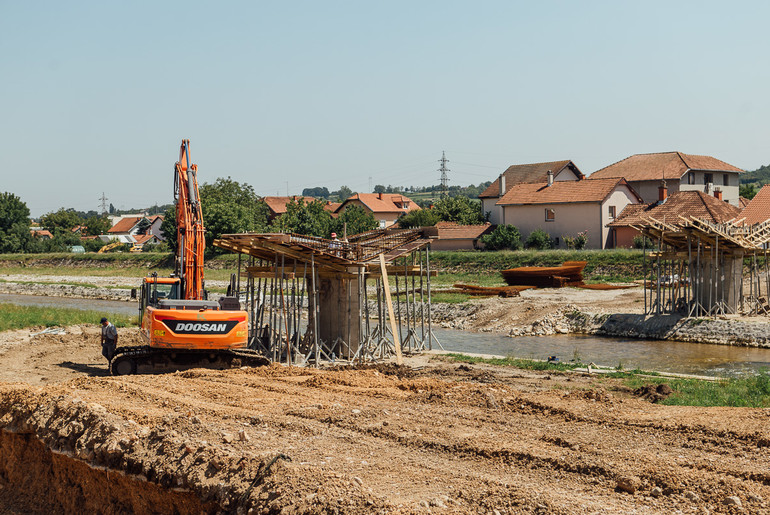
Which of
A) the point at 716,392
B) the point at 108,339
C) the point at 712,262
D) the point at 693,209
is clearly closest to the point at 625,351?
the point at 712,262

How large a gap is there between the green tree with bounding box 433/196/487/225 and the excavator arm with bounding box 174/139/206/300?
58949 mm

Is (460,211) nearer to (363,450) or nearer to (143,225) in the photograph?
(143,225)

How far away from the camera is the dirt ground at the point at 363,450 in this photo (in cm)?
858

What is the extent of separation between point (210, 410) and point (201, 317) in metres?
6.26

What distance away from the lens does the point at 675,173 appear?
71625 mm

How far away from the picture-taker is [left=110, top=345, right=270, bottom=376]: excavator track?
19.6 meters

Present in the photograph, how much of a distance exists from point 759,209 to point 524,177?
3026 centimetres

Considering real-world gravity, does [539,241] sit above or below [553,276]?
above

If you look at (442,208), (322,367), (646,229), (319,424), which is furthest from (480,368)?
(442,208)

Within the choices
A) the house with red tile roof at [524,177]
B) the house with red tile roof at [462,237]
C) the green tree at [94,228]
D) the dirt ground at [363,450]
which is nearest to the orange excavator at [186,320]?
the dirt ground at [363,450]

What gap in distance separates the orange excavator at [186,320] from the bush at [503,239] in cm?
4272

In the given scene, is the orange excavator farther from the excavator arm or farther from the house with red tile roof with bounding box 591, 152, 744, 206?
the house with red tile roof with bounding box 591, 152, 744, 206

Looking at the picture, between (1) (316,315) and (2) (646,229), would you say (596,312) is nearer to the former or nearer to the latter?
(2) (646,229)

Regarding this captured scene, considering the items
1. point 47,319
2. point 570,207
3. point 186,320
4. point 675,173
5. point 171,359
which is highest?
point 675,173
